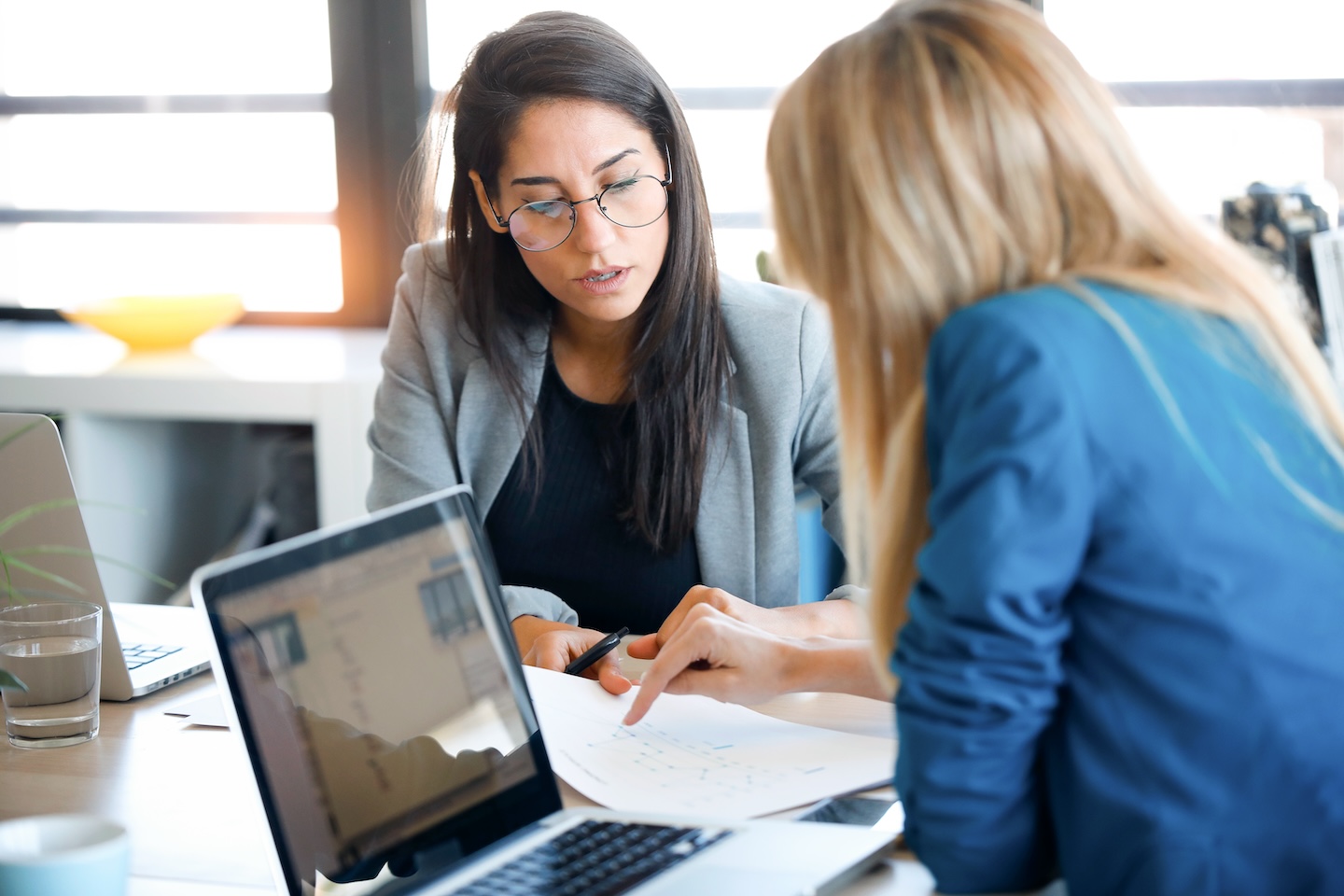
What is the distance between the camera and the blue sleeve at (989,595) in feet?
2.05

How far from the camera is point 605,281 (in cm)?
146

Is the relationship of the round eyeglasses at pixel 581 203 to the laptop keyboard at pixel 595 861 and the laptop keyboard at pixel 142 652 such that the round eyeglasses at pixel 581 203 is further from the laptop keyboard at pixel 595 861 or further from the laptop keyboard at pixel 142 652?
the laptop keyboard at pixel 595 861

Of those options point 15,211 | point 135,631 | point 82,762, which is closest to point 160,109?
point 15,211

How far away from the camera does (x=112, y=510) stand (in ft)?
8.16

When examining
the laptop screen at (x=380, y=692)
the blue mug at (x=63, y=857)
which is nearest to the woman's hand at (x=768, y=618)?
the laptop screen at (x=380, y=692)

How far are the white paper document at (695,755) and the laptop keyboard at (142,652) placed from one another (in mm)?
416

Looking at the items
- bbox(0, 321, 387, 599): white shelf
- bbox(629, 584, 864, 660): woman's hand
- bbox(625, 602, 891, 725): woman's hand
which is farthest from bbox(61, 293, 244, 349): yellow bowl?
bbox(625, 602, 891, 725): woman's hand

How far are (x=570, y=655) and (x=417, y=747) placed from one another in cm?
43

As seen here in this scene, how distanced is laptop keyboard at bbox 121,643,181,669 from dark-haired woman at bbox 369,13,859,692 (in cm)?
31

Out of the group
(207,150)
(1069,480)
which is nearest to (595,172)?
(1069,480)

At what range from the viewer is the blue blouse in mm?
630

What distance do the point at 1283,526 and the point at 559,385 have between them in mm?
1063

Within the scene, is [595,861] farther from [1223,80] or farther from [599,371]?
[1223,80]

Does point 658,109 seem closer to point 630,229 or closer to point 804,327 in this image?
point 630,229
